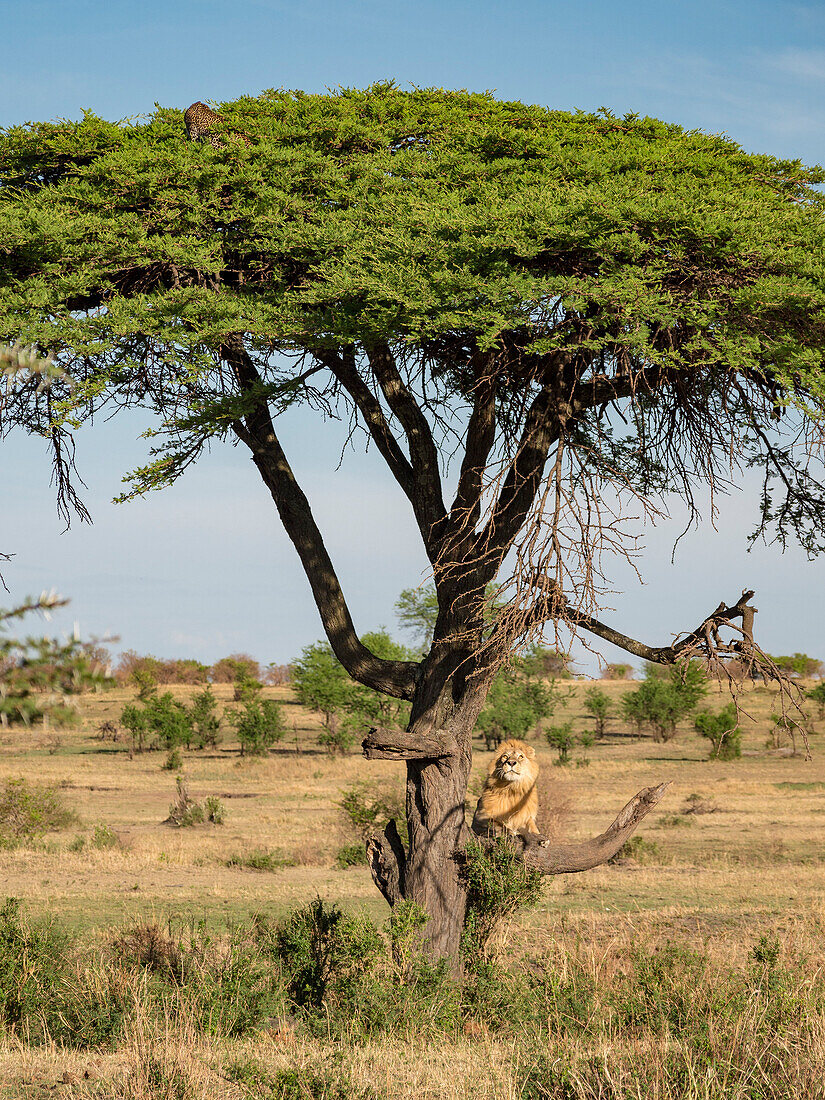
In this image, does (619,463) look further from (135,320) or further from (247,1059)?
(247,1059)

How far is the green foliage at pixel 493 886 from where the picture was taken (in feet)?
25.9

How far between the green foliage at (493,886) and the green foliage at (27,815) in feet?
47.9

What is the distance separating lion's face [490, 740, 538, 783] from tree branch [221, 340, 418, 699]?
4.21 ft

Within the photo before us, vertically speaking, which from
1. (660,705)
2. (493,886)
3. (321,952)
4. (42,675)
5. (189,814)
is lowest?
(189,814)

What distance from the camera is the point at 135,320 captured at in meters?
7.31

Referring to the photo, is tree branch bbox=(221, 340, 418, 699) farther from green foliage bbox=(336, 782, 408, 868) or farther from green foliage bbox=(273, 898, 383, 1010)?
green foliage bbox=(336, 782, 408, 868)

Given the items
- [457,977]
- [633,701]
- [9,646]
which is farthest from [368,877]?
[633,701]

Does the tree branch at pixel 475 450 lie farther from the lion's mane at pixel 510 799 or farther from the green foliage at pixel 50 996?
the green foliage at pixel 50 996

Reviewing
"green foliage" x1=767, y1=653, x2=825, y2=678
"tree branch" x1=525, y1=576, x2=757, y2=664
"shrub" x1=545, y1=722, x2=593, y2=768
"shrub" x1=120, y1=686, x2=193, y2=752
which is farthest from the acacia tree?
"green foliage" x1=767, y1=653, x2=825, y2=678

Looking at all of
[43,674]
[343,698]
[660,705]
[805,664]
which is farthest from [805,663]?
Result: [43,674]

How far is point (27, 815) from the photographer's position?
21.3 m

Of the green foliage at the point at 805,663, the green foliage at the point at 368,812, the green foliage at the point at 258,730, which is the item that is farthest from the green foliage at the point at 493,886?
the green foliage at the point at 805,663

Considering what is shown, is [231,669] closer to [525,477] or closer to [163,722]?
[163,722]

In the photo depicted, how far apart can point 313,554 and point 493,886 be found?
3.14 m
